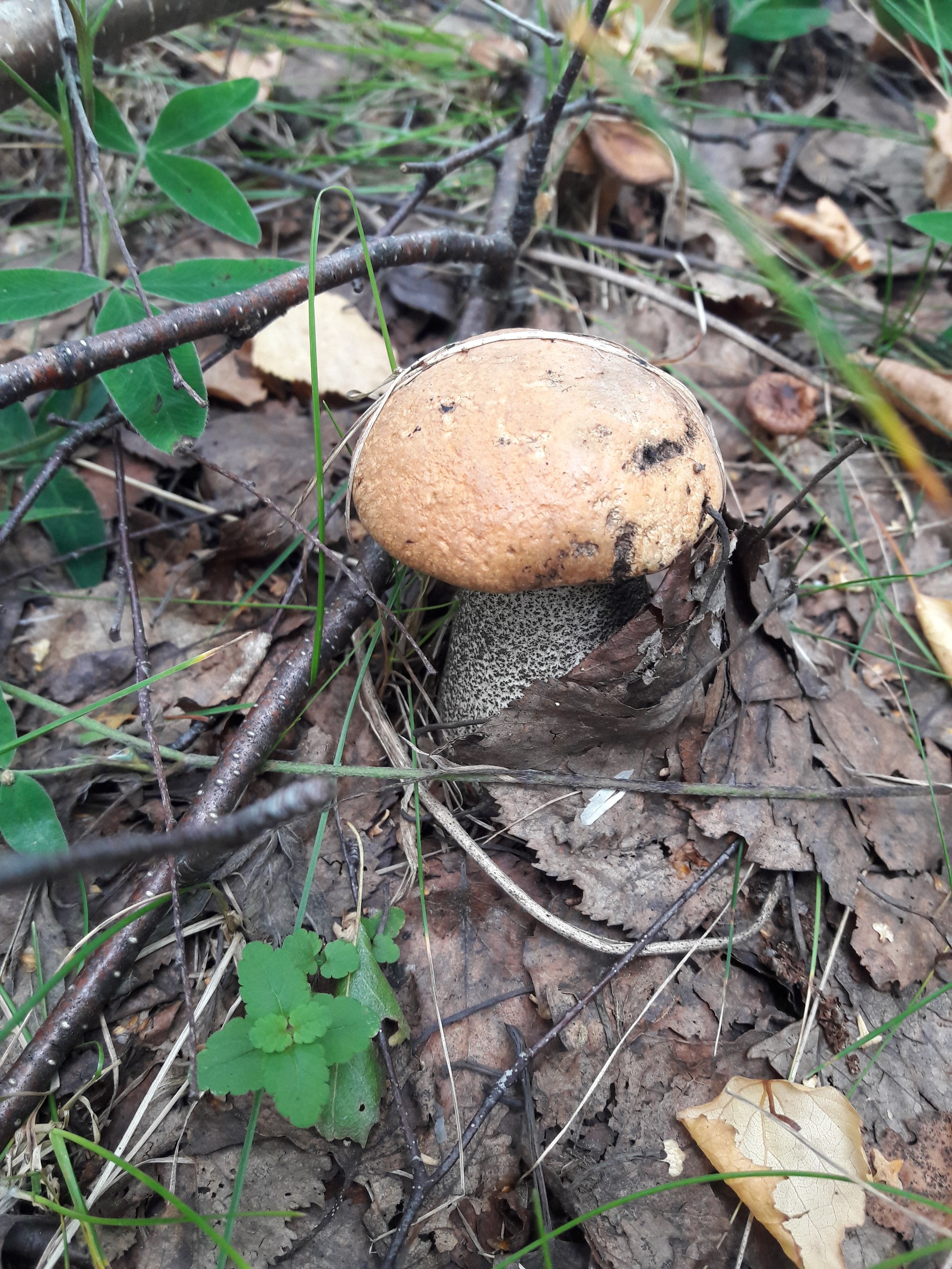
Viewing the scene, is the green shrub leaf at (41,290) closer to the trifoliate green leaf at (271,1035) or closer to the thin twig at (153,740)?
the thin twig at (153,740)

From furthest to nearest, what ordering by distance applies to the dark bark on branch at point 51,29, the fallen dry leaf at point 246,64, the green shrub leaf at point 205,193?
the fallen dry leaf at point 246,64 < the green shrub leaf at point 205,193 < the dark bark on branch at point 51,29

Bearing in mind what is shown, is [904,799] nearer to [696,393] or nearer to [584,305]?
[696,393]

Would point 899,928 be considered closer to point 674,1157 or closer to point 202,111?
point 674,1157

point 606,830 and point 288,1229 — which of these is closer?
point 288,1229

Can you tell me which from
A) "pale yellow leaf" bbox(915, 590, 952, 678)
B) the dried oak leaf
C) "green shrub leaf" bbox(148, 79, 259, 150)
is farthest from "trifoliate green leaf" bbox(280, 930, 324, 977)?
"green shrub leaf" bbox(148, 79, 259, 150)

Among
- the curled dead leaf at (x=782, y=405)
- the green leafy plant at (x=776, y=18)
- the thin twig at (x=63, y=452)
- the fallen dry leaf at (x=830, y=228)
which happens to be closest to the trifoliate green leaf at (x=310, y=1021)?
the thin twig at (x=63, y=452)

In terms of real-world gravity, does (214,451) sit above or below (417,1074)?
above

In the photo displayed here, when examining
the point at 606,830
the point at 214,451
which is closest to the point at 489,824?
the point at 606,830
